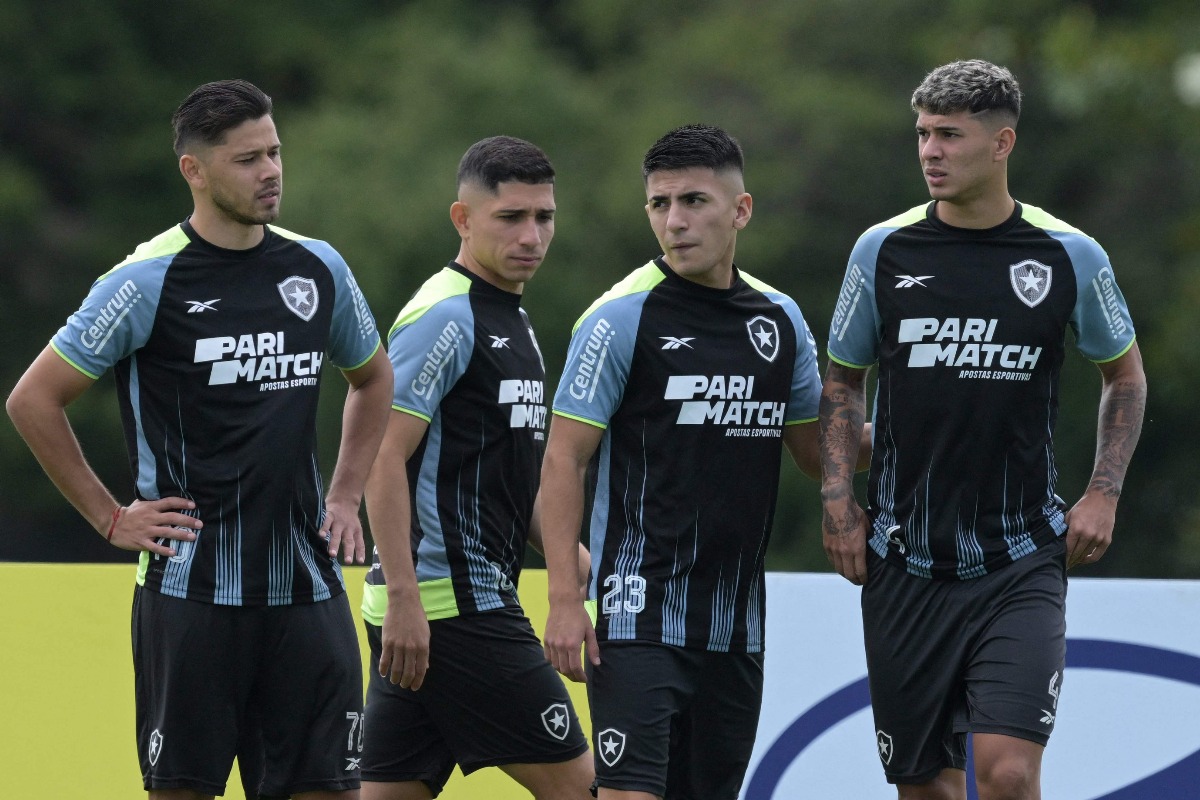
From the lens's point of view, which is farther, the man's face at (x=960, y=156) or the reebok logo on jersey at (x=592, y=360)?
the man's face at (x=960, y=156)

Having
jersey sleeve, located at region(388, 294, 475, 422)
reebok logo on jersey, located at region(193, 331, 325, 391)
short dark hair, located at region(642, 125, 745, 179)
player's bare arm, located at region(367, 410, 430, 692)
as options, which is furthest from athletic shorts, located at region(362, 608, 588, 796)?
short dark hair, located at region(642, 125, 745, 179)

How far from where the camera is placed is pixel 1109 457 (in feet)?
15.7

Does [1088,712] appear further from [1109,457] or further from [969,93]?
[969,93]

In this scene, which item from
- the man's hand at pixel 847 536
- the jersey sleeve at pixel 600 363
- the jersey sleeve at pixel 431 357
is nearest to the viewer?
the jersey sleeve at pixel 600 363

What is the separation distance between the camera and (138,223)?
1852cm

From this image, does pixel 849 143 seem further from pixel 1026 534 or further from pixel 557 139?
pixel 1026 534

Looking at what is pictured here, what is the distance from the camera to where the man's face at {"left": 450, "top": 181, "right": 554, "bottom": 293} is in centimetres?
506

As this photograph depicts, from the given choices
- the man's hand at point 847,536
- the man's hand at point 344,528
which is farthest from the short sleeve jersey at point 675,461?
the man's hand at point 344,528

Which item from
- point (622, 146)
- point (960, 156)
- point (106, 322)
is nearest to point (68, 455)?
point (106, 322)

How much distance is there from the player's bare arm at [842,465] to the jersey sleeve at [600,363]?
0.59 meters

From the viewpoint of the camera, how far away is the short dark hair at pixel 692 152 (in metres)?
4.65

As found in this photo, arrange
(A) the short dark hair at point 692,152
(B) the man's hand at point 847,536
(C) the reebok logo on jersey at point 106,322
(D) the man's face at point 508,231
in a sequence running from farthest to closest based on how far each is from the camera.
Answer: (D) the man's face at point 508,231 < (B) the man's hand at point 847,536 < (A) the short dark hair at point 692,152 < (C) the reebok logo on jersey at point 106,322

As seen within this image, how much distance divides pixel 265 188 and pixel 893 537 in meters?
1.92

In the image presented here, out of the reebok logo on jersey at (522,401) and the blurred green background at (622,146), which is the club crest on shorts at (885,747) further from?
the blurred green background at (622,146)
